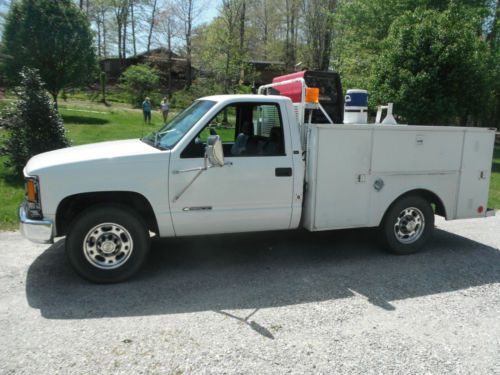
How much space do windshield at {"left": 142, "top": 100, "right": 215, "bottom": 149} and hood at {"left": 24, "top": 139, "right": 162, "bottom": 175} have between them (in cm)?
15

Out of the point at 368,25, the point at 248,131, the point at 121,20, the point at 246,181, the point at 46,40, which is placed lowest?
the point at 246,181

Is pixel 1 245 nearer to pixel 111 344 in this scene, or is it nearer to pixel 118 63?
pixel 111 344

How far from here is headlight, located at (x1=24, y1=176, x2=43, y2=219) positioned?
14.7 feet

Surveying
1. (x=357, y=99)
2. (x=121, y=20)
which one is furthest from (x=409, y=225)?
(x=121, y=20)

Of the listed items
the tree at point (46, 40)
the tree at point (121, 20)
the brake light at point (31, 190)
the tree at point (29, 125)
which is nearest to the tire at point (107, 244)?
the brake light at point (31, 190)

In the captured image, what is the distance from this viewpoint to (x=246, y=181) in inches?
197

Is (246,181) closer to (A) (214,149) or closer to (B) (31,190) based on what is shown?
(A) (214,149)

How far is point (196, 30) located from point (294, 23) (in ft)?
35.4

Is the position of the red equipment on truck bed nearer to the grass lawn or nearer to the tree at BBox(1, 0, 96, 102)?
the grass lawn

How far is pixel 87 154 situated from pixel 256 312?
97.0 inches

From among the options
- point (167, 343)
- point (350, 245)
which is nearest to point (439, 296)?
point (350, 245)

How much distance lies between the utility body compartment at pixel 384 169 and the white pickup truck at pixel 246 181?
14 millimetres

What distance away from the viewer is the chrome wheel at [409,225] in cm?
586

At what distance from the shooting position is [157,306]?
4.33m
